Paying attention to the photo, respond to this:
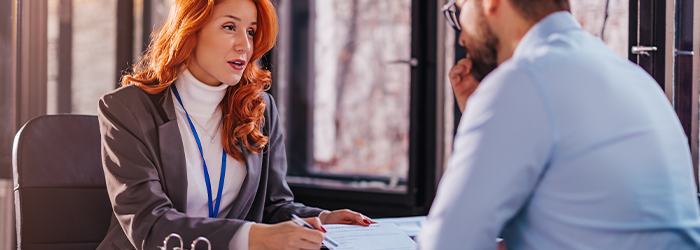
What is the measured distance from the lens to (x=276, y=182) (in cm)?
158

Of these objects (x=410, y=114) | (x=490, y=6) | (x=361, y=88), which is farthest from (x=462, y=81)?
(x=361, y=88)

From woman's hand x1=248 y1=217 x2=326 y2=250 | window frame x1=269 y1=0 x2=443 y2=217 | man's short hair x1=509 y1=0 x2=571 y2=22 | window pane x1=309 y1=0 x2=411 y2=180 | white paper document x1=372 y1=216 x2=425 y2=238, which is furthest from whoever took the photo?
window pane x1=309 y1=0 x2=411 y2=180

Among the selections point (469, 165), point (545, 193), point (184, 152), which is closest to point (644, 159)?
point (545, 193)

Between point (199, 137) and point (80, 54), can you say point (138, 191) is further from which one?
point (80, 54)

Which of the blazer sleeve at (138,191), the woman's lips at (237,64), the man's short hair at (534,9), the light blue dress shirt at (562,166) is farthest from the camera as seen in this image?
the woman's lips at (237,64)

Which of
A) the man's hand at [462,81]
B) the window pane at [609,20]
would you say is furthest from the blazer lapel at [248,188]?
the window pane at [609,20]

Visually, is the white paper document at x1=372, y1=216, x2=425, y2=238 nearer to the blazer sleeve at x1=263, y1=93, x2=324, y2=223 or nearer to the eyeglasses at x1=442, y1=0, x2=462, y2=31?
the blazer sleeve at x1=263, y1=93, x2=324, y2=223

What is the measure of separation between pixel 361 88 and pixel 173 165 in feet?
6.63

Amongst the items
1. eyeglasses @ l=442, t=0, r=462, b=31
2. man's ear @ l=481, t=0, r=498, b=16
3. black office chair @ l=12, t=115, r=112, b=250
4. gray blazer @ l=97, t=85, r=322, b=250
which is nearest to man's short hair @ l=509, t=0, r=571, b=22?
man's ear @ l=481, t=0, r=498, b=16

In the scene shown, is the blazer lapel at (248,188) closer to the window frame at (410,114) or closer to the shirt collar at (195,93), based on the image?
the shirt collar at (195,93)

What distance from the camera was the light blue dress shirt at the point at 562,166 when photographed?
684mm

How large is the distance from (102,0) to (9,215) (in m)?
1.30

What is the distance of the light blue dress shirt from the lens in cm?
68

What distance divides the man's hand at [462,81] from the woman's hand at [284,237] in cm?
43
